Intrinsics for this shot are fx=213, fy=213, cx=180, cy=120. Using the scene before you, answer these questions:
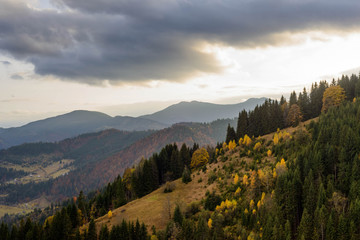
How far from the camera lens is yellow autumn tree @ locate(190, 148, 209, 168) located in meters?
120

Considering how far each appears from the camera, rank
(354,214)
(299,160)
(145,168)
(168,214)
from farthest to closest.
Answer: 1. (145,168)
2. (168,214)
3. (299,160)
4. (354,214)

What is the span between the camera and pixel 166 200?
85.4 m

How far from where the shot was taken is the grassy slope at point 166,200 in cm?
7556

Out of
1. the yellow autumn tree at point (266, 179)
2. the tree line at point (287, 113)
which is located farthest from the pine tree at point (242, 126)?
the yellow autumn tree at point (266, 179)

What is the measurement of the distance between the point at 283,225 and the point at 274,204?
19.0 feet

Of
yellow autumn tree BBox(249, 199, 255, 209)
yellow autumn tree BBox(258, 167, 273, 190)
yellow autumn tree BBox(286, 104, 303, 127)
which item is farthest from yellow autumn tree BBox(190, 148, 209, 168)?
yellow autumn tree BBox(249, 199, 255, 209)

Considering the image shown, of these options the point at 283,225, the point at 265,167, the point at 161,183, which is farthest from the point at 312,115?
the point at 161,183

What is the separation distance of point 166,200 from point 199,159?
39660 mm

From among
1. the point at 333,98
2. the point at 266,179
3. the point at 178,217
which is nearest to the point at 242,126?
the point at 333,98

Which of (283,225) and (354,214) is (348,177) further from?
(283,225)

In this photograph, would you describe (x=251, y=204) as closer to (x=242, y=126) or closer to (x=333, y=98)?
(x=242, y=126)

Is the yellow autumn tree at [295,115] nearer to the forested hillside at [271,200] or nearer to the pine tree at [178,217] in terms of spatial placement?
the forested hillside at [271,200]

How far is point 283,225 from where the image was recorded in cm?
5991

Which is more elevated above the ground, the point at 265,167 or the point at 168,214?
the point at 265,167
